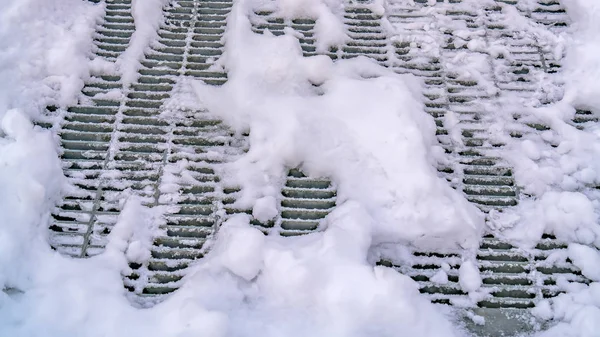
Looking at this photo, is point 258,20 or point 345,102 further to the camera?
point 258,20

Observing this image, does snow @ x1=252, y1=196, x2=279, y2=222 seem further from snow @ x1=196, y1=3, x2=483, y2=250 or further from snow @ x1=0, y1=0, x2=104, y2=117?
snow @ x1=0, y1=0, x2=104, y2=117

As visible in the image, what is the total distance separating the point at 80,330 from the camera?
1458 mm

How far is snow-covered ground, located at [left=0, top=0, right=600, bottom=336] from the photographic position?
4.92 feet

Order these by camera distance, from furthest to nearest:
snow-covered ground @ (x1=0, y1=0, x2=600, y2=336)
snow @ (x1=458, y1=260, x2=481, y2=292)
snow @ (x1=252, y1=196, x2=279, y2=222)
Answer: snow @ (x1=252, y1=196, x2=279, y2=222)
snow @ (x1=458, y1=260, x2=481, y2=292)
snow-covered ground @ (x1=0, y1=0, x2=600, y2=336)

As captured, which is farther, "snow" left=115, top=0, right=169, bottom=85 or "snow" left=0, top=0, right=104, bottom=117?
"snow" left=115, top=0, right=169, bottom=85

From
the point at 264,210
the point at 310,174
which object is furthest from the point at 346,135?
the point at 264,210

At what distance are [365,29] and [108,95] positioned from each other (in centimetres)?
91

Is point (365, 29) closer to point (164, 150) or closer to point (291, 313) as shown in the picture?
point (164, 150)

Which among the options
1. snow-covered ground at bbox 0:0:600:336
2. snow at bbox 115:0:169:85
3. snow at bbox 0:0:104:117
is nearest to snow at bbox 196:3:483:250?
snow-covered ground at bbox 0:0:600:336

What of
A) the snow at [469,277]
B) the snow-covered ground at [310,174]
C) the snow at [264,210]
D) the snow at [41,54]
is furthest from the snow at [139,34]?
the snow at [469,277]

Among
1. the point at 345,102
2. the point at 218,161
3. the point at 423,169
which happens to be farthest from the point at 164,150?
the point at 423,169

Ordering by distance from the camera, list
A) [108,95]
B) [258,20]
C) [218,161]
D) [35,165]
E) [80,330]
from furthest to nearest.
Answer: [258,20] → [108,95] → [218,161] → [35,165] → [80,330]

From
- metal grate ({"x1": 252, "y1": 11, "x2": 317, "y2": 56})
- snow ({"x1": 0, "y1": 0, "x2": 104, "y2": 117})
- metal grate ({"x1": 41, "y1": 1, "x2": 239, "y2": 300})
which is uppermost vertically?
metal grate ({"x1": 252, "y1": 11, "x2": 317, "y2": 56})

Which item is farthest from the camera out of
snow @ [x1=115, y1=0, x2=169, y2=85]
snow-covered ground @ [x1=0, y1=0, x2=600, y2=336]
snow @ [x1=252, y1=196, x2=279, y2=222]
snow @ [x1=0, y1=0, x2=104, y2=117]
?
snow @ [x1=115, y1=0, x2=169, y2=85]
